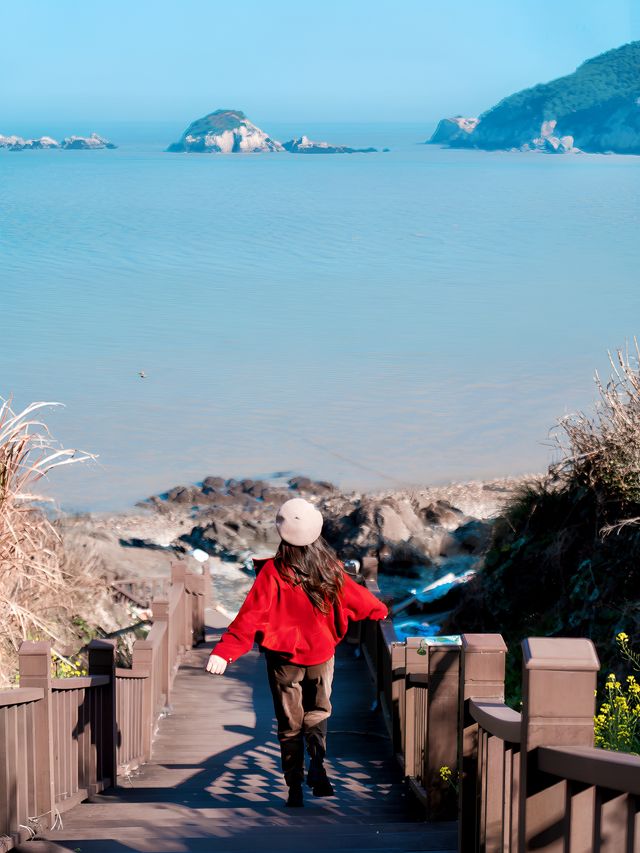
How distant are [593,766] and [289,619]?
2.91 metres

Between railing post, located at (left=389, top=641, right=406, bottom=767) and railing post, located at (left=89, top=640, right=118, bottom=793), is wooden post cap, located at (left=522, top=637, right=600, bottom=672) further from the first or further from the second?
railing post, located at (left=389, top=641, right=406, bottom=767)

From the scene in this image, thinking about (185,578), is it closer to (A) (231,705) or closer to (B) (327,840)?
(A) (231,705)

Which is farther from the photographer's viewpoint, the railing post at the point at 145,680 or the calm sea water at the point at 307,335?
the calm sea water at the point at 307,335

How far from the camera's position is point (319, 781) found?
5.84 meters

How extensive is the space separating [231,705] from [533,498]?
4273mm

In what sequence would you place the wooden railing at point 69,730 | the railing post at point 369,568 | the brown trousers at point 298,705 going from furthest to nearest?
the railing post at point 369,568, the brown trousers at point 298,705, the wooden railing at point 69,730

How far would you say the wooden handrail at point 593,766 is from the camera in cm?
239

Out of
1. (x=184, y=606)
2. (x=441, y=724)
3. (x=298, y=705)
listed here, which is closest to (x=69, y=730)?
(x=298, y=705)

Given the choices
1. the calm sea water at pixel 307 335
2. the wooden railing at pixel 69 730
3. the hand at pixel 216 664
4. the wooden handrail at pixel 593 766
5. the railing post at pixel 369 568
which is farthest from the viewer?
the calm sea water at pixel 307 335

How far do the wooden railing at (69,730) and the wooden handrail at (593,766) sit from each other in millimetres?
2641

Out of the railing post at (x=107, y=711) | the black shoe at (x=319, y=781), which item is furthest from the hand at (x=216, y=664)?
the railing post at (x=107, y=711)

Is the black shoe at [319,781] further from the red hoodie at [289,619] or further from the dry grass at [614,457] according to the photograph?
the dry grass at [614,457]

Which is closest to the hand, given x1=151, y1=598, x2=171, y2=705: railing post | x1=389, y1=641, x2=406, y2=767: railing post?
x1=389, y1=641, x2=406, y2=767: railing post

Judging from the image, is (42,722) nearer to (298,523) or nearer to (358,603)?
(298,523)
